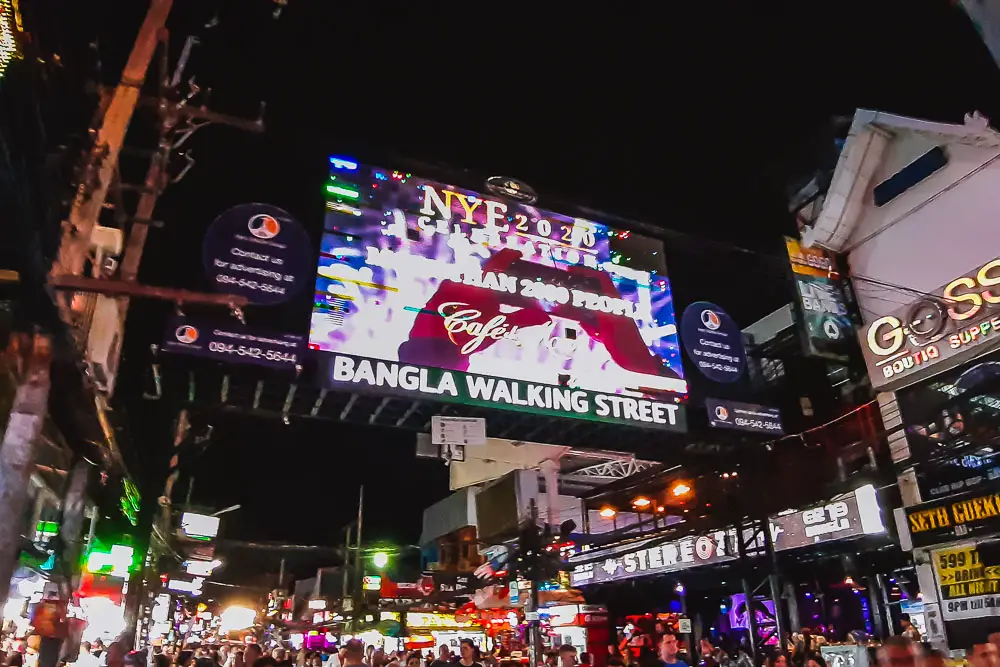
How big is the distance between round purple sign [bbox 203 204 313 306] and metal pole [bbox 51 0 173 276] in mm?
1543

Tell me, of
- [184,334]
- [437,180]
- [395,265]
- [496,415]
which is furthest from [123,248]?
[496,415]

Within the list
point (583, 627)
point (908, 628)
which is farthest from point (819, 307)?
point (583, 627)

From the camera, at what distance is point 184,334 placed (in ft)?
26.6

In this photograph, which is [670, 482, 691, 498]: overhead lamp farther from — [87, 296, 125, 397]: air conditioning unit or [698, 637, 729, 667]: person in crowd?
[87, 296, 125, 397]: air conditioning unit

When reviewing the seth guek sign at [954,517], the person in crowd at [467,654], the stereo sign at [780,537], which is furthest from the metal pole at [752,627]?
the person in crowd at [467,654]

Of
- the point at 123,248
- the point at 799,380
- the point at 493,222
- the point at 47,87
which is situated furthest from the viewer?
the point at 799,380

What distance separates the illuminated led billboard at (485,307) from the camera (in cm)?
947

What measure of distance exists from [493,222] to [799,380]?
29.7 feet

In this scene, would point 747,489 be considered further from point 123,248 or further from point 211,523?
point 211,523

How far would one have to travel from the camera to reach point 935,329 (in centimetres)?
1197

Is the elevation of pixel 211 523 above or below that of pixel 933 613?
above

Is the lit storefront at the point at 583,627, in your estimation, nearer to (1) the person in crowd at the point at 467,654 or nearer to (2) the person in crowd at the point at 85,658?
(2) the person in crowd at the point at 85,658

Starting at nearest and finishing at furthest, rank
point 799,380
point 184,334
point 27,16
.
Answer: point 27,16, point 184,334, point 799,380

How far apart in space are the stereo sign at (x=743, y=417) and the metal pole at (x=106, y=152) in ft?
29.7
